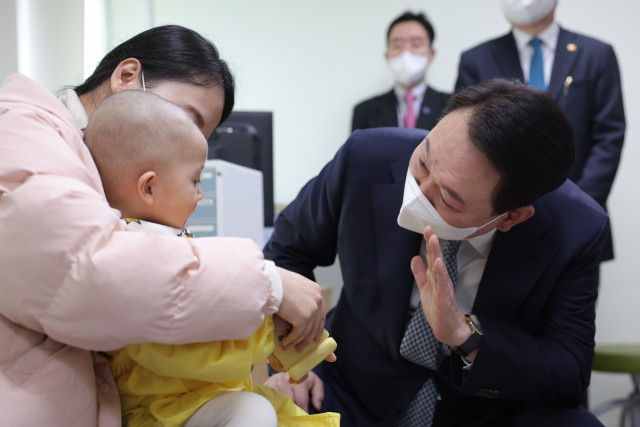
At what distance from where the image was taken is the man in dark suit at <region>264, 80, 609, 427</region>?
3.41 feet

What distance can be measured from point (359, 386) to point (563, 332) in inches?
19.9

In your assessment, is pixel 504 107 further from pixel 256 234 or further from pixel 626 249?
pixel 626 249

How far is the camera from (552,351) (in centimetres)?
115

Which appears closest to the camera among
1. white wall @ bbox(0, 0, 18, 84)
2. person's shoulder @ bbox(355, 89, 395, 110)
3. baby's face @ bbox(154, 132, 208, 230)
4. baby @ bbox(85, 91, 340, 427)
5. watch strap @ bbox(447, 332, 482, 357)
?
baby @ bbox(85, 91, 340, 427)

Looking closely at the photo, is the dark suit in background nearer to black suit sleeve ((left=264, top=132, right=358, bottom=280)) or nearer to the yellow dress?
black suit sleeve ((left=264, top=132, right=358, bottom=280))

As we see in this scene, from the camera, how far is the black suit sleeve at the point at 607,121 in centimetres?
229

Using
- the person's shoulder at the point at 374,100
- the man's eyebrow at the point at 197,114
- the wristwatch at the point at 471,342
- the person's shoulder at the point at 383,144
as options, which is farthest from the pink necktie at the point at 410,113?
the man's eyebrow at the point at 197,114

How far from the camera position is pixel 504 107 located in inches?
39.8

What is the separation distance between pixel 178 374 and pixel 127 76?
0.58 meters

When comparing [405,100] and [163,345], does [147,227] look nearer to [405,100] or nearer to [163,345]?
[163,345]

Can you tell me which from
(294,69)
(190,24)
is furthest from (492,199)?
(190,24)

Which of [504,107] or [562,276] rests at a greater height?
[504,107]

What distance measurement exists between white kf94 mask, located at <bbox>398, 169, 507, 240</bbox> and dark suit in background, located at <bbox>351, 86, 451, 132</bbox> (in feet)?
6.83

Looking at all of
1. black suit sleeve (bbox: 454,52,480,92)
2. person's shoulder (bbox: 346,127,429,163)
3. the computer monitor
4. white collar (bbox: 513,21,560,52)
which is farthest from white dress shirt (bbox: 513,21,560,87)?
person's shoulder (bbox: 346,127,429,163)
